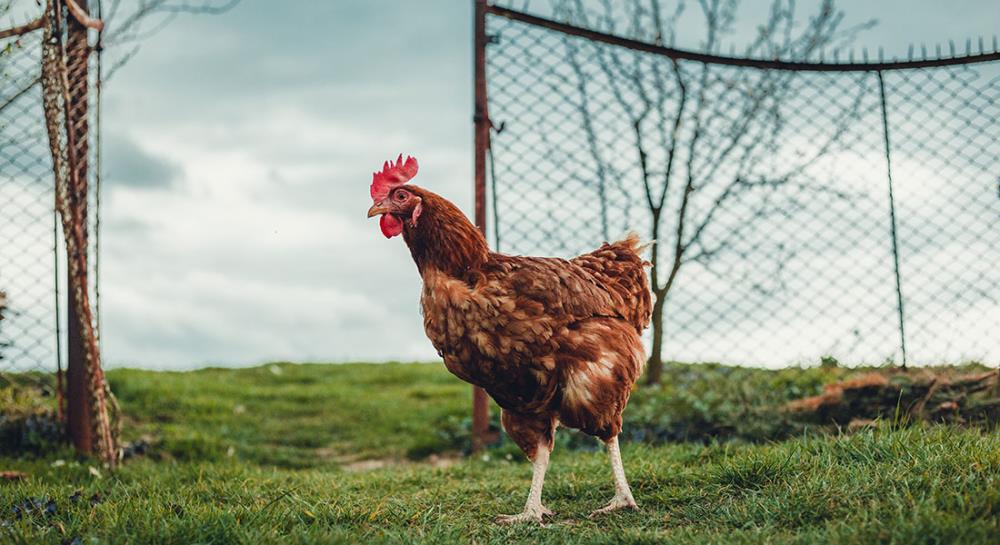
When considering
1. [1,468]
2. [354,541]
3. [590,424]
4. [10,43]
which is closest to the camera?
[354,541]

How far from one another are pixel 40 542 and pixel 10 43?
4.90 metres

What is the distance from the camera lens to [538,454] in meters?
4.02

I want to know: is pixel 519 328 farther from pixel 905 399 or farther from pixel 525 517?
pixel 905 399

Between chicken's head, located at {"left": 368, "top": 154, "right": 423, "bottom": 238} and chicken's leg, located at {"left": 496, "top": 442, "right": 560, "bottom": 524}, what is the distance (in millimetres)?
1301

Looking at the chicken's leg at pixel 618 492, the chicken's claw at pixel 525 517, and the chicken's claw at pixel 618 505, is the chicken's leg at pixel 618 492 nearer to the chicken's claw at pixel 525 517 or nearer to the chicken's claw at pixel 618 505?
the chicken's claw at pixel 618 505

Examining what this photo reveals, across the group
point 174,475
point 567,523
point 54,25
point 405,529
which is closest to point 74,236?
point 54,25

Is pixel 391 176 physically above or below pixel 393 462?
above

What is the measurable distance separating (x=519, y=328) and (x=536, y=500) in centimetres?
87

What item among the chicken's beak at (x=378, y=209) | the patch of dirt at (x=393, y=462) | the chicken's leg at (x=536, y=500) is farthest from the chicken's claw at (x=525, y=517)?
the patch of dirt at (x=393, y=462)

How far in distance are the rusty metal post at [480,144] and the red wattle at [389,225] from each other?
2920 mm

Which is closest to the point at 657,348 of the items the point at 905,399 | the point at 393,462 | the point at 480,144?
the point at 905,399

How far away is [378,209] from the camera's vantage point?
149 inches

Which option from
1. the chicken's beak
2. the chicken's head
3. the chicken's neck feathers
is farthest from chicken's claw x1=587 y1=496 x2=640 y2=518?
the chicken's beak

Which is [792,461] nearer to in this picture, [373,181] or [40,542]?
[373,181]
